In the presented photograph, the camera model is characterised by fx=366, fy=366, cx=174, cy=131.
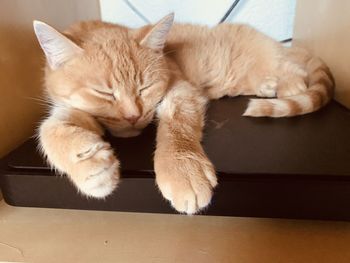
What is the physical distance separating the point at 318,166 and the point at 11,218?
2.16 feet

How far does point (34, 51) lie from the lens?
3.60ft

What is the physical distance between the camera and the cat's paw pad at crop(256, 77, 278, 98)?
1.19 m

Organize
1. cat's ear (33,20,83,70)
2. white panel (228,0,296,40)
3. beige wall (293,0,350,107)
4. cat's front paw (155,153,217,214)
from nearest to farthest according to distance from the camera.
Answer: cat's front paw (155,153,217,214)
cat's ear (33,20,83,70)
beige wall (293,0,350,107)
white panel (228,0,296,40)

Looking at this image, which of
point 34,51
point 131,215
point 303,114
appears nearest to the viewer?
point 131,215

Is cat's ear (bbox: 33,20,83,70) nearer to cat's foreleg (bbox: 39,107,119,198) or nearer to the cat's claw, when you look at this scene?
cat's foreleg (bbox: 39,107,119,198)

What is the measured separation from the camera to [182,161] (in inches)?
28.4

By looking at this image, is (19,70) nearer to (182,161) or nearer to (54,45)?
(54,45)

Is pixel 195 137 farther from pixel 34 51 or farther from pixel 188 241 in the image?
pixel 34 51

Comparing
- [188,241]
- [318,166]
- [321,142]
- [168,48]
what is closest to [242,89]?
[168,48]

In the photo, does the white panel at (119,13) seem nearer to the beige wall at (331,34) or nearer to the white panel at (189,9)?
the white panel at (189,9)

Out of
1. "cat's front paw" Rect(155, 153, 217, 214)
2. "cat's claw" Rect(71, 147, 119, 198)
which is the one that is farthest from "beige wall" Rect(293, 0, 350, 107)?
"cat's claw" Rect(71, 147, 119, 198)

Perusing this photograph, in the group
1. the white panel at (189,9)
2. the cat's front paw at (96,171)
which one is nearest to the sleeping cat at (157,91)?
the cat's front paw at (96,171)

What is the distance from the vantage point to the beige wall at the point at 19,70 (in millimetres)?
947

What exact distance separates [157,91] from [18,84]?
39 cm
